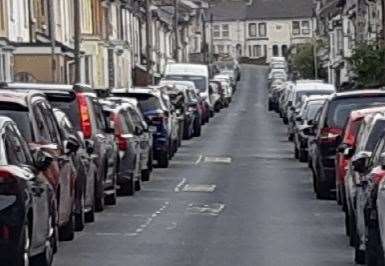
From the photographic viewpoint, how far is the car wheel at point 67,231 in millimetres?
16938

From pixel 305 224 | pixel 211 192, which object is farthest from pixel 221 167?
pixel 305 224

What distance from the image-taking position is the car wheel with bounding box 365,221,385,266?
13086 mm

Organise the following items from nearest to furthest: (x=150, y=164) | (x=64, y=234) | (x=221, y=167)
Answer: (x=64, y=234)
(x=150, y=164)
(x=221, y=167)

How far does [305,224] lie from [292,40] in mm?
143167

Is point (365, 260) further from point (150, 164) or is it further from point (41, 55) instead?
point (41, 55)

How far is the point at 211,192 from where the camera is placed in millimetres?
25547

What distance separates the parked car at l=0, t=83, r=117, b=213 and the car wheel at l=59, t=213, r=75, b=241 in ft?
6.42

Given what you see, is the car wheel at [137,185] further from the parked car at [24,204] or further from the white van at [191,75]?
the white van at [191,75]

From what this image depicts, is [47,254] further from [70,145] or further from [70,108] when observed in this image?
[70,108]

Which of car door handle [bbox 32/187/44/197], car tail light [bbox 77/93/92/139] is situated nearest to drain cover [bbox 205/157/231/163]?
car tail light [bbox 77/93/92/139]

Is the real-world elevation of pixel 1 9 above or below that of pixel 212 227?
above

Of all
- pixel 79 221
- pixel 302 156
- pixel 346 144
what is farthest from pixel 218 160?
pixel 79 221

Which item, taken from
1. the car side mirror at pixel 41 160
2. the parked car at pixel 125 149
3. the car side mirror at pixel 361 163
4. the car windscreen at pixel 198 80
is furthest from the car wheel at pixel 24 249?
the car windscreen at pixel 198 80

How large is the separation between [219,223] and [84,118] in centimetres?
250
